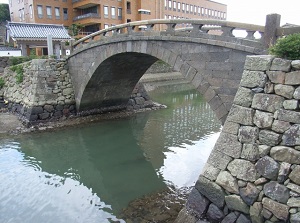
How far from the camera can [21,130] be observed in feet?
44.7

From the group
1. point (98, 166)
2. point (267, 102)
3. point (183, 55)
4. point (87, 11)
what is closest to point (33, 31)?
point (87, 11)

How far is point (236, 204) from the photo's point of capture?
5238 mm

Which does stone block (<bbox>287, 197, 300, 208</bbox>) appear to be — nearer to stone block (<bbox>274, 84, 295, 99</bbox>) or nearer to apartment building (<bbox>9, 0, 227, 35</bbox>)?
stone block (<bbox>274, 84, 295, 99</bbox>)

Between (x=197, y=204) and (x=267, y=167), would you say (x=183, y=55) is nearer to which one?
→ (x=197, y=204)

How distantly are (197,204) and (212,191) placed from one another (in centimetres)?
60

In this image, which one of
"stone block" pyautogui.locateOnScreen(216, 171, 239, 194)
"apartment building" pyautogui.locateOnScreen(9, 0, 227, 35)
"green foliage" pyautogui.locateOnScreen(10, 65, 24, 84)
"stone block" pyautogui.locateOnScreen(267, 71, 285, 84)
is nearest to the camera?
"stone block" pyautogui.locateOnScreen(267, 71, 285, 84)

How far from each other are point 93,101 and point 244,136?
40.1 ft

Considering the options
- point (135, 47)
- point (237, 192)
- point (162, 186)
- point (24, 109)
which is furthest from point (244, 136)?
point (24, 109)

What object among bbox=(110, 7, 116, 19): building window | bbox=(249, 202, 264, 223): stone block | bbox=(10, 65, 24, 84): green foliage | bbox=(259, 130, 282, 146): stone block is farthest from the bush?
bbox=(110, 7, 116, 19): building window

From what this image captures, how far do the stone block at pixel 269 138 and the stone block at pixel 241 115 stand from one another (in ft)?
1.05

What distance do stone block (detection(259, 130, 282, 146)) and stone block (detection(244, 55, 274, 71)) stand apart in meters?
1.21

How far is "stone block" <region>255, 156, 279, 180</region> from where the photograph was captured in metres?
4.71

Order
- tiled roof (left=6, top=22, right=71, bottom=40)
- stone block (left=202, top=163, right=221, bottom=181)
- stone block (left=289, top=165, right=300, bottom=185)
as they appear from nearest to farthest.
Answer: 1. stone block (left=289, top=165, right=300, bottom=185)
2. stone block (left=202, top=163, right=221, bottom=181)
3. tiled roof (left=6, top=22, right=71, bottom=40)

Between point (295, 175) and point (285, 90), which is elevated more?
point (285, 90)
